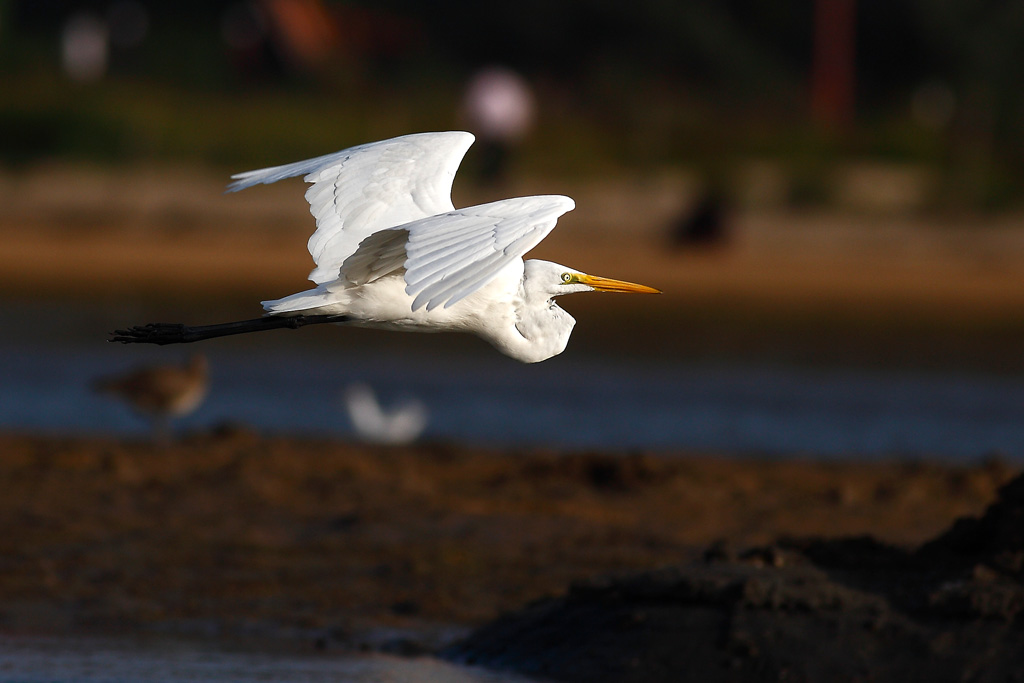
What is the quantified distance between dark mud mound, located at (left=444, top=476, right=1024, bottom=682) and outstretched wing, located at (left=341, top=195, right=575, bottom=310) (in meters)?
1.86

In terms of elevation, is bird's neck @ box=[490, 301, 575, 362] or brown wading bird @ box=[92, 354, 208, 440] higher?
brown wading bird @ box=[92, 354, 208, 440]

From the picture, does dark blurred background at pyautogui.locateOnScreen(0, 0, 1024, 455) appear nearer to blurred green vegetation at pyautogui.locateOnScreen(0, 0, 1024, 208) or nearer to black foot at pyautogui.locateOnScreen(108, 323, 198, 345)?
blurred green vegetation at pyautogui.locateOnScreen(0, 0, 1024, 208)

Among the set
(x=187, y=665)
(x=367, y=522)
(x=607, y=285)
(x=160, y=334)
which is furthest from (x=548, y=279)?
(x=367, y=522)

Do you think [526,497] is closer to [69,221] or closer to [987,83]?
[69,221]

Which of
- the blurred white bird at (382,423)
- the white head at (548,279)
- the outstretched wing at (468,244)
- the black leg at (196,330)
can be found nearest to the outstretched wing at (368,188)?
the black leg at (196,330)

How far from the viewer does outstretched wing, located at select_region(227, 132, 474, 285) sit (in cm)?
679

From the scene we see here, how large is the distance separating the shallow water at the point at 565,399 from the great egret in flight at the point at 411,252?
5435 mm

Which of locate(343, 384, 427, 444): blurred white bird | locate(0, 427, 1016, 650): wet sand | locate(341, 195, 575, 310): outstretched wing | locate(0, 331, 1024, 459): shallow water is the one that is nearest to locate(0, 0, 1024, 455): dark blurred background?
locate(0, 331, 1024, 459): shallow water

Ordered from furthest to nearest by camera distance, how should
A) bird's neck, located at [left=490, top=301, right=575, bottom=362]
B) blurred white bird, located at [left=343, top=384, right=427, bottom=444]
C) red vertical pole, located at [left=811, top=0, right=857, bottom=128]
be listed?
red vertical pole, located at [left=811, top=0, right=857, bottom=128]
blurred white bird, located at [left=343, top=384, right=427, bottom=444]
bird's neck, located at [left=490, top=301, right=575, bottom=362]

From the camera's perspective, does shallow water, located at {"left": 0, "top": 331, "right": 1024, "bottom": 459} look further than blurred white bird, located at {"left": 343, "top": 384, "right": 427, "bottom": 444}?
Yes

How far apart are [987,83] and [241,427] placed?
2454 centimetres

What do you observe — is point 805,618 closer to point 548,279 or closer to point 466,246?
point 548,279

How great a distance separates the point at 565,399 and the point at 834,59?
2346 cm

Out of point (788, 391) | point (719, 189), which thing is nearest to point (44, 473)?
point (788, 391)
